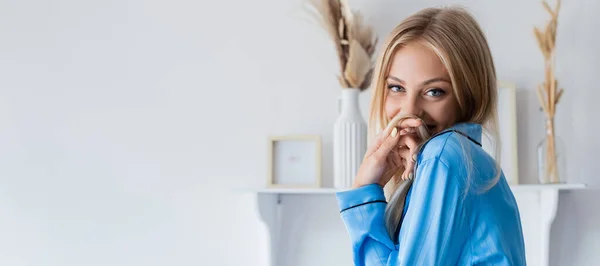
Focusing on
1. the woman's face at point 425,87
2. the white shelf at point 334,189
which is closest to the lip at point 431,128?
the woman's face at point 425,87

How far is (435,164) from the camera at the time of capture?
31.2 inches

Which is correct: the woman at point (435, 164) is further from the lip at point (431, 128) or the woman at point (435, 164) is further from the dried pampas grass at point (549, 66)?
the dried pampas grass at point (549, 66)

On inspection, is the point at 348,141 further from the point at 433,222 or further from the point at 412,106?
the point at 433,222

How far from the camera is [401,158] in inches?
37.4

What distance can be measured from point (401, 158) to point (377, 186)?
0.05m

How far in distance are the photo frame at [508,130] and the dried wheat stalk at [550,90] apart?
7cm

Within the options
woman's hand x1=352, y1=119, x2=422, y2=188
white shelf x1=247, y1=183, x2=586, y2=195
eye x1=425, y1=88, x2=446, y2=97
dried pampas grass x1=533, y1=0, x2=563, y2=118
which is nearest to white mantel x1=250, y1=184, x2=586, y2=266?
white shelf x1=247, y1=183, x2=586, y2=195

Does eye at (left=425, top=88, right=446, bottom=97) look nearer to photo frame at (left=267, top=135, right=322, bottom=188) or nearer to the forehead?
the forehead

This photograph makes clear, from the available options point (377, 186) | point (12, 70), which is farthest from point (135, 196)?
point (377, 186)

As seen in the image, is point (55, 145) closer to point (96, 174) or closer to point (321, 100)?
point (96, 174)

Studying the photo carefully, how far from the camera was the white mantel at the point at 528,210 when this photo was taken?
5.35 feet

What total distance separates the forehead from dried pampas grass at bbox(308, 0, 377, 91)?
808 mm

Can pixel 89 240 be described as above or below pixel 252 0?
below

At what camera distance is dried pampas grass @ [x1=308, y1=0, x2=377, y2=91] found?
1724mm
